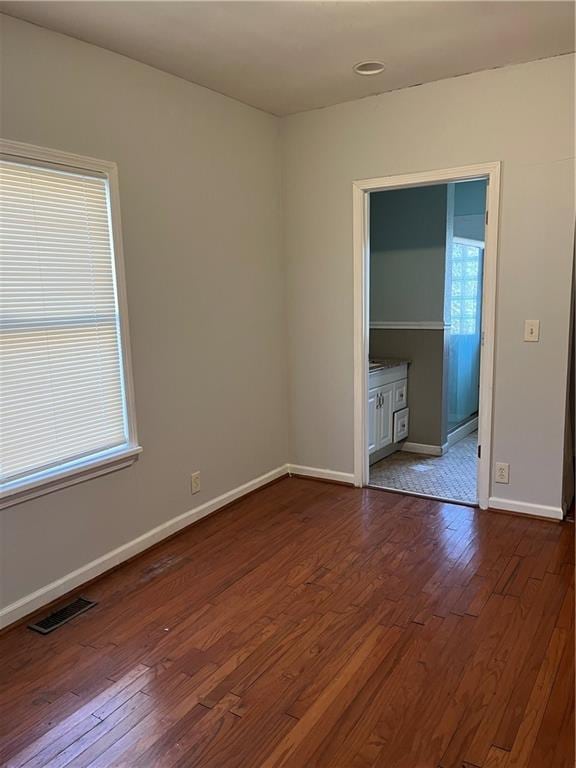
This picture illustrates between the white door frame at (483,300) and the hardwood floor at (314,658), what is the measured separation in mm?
642

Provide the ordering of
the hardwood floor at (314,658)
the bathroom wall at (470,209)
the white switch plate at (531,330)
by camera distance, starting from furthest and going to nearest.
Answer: the bathroom wall at (470,209) < the white switch plate at (531,330) < the hardwood floor at (314,658)

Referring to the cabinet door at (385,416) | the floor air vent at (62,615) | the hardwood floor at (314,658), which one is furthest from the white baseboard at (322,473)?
the floor air vent at (62,615)

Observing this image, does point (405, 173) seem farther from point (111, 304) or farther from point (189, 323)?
point (111, 304)

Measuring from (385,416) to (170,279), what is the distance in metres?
2.19

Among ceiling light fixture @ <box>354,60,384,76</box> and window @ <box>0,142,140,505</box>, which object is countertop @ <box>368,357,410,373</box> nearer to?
ceiling light fixture @ <box>354,60,384,76</box>

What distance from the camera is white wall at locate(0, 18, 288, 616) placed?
8.00ft

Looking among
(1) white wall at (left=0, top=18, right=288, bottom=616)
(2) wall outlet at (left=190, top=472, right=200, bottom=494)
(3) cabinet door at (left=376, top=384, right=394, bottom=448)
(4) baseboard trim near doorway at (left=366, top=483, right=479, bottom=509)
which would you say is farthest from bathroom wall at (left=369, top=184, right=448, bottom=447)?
(2) wall outlet at (left=190, top=472, right=200, bottom=494)

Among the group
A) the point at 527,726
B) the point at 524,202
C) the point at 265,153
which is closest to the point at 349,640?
the point at 527,726

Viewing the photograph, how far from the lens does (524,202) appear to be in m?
3.11

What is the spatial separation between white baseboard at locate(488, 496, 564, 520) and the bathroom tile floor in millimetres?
161

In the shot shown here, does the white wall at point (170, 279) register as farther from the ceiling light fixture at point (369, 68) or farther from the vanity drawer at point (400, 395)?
the vanity drawer at point (400, 395)

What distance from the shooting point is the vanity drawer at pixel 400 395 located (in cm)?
464

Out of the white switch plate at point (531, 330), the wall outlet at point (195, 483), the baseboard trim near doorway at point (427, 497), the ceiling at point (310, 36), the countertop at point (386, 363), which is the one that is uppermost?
the ceiling at point (310, 36)

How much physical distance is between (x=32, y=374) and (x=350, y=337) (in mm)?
2110
